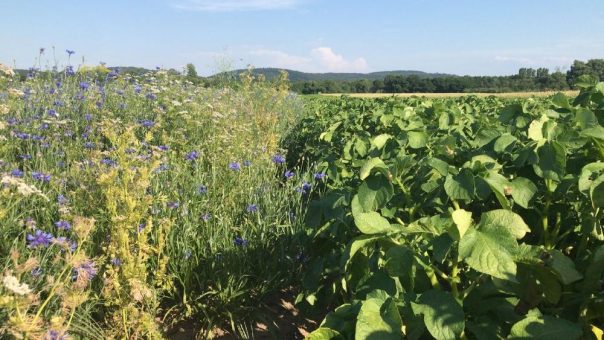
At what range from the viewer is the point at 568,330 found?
1.12 meters

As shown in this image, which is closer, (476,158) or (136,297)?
(476,158)

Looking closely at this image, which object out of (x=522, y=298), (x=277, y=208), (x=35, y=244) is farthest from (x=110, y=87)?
(x=522, y=298)

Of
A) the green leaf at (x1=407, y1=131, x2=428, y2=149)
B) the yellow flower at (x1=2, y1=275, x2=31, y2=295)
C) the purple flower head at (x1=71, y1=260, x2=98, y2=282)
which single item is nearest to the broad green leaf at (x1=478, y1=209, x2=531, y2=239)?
the green leaf at (x1=407, y1=131, x2=428, y2=149)

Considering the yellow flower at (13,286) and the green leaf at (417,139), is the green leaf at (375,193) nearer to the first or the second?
the green leaf at (417,139)

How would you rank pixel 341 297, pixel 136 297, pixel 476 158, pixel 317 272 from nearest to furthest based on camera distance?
pixel 476 158
pixel 317 272
pixel 136 297
pixel 341 297

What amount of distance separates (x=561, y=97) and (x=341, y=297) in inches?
55.8

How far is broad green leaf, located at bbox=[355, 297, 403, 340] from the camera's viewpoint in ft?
3.72

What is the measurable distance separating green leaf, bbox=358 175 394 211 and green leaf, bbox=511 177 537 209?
377 mm

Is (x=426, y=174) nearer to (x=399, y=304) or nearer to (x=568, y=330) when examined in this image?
(x=399, y=304)

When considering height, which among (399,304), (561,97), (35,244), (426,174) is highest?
(561,97)

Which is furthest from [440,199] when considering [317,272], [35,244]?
[35,244]

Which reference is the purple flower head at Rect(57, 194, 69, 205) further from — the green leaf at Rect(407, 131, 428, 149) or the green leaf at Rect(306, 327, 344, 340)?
the green leaf at Rect(306, 327, 344, 340)

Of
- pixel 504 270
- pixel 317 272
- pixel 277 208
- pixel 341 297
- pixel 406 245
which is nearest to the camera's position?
pixel 504 270

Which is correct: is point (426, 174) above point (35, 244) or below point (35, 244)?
above
